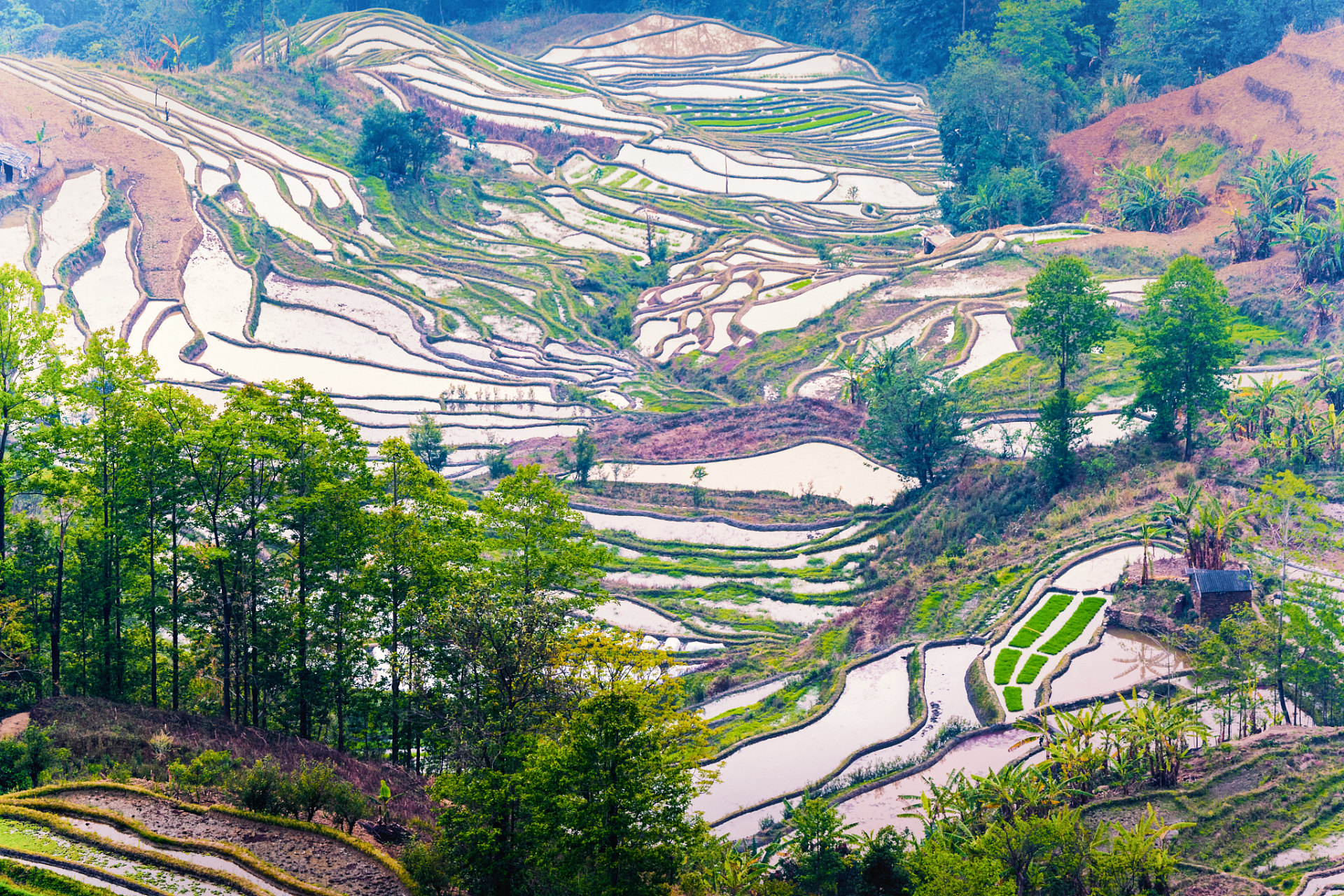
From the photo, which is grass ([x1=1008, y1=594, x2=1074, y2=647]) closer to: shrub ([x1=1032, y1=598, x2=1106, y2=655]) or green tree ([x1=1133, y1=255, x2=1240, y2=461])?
shrub ([x1=1032, y1=598, x2=1106, y2=655])

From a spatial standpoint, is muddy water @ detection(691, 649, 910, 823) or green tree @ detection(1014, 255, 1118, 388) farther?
green tree @ detection(1014, 255, 1118, 388)

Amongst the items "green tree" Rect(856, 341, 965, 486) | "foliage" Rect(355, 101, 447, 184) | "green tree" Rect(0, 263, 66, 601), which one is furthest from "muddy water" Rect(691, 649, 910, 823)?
"foliage" Rect(355, 101, 447, 184)

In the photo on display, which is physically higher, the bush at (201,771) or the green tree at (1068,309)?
the green tree at (1068,309)

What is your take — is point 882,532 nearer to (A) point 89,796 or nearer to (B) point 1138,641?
(B) point 1138,641

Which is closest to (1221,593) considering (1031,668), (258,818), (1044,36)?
(1031,668)

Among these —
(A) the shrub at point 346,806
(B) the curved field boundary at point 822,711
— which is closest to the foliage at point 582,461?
(B) the curved field boundary at point 822,711

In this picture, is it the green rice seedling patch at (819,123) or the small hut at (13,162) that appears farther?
the green rice seedling patch at (819,123)

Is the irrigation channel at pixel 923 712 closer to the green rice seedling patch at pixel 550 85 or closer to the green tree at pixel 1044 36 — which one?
the green tree at pixel 1044 36
